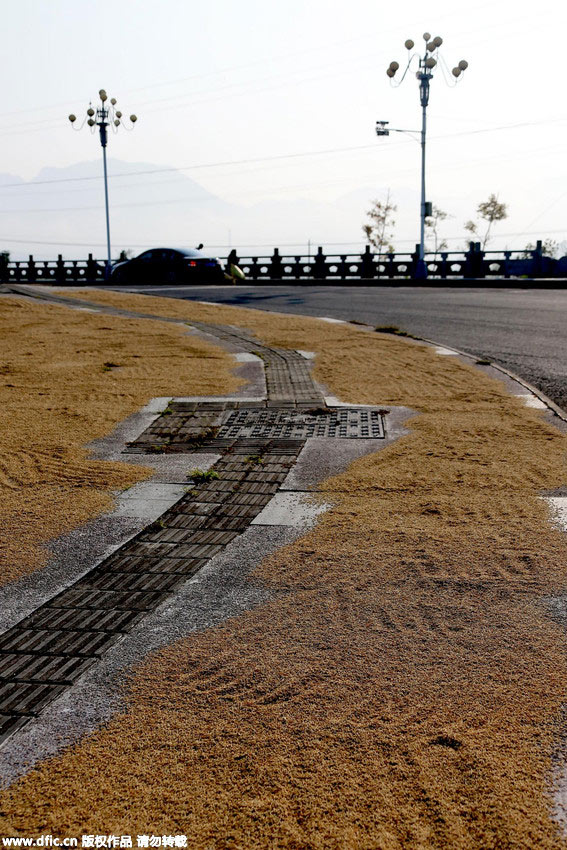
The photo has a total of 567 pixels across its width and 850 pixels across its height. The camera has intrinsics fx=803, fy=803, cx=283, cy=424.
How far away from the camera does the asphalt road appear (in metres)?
9.88

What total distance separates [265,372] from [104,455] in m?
3.62

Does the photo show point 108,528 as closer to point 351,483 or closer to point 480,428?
point 351,483

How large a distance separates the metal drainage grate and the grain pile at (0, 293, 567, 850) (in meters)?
1.85

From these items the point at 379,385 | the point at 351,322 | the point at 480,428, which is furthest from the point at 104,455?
the point at 351,322

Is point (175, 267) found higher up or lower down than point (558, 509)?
higher up

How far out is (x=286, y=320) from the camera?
49.0ft

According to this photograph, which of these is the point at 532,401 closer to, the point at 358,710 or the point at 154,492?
the point at 154,492

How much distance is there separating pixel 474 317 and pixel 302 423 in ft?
32.2

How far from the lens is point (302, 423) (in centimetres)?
646

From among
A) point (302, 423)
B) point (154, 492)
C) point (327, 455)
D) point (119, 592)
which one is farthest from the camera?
point (302, 423)

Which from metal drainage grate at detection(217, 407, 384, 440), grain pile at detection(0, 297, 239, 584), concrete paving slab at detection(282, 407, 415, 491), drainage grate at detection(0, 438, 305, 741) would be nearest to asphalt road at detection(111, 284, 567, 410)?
metal drainage grate at detection(217, 407, 384, 440)

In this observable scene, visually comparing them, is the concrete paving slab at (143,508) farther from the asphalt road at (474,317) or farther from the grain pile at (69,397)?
Result: the asphalt road at (474,317)

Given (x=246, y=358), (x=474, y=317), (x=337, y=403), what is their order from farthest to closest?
(x=474, y=317)
(x=246, y=358)
(x=337, y=403)

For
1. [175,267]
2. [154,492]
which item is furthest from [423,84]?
[154,492]
